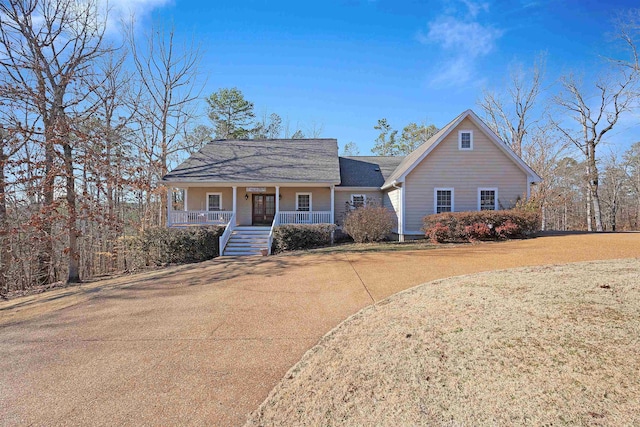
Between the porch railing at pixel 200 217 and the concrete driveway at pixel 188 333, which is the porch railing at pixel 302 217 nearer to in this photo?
the porch railing at pixel 200 217

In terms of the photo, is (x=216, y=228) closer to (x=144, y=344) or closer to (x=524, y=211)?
(x=144, y=344)

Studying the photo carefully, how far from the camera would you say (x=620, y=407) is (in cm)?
231

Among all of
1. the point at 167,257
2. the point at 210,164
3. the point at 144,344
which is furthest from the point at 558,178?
the point at 144,344

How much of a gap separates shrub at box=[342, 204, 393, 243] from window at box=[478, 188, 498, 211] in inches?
185

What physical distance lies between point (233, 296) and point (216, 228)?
23.9 feet

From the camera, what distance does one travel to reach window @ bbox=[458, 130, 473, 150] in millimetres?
15062

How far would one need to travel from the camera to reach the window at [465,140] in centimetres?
1506

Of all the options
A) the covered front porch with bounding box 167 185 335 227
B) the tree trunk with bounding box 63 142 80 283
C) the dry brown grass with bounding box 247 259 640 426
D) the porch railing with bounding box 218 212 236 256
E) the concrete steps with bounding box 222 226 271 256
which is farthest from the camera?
the covered front porch with bounding box 167 185 335 227

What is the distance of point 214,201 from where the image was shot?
1797 centimetres

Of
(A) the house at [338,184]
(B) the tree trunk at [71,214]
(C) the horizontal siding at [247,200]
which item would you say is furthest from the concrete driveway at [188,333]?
(C) the horizontal siding at [247,200]

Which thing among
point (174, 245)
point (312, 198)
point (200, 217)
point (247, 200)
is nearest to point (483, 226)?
point (312, 198)

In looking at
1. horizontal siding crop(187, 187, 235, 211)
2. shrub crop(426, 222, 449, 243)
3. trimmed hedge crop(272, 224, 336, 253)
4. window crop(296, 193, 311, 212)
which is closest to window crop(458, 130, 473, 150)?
shrub crop(426, 222, 449, 243)

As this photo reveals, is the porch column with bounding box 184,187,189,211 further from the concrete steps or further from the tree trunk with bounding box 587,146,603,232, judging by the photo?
the tree trunk with bounding box 587,146,603,232

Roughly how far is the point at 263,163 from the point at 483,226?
38.2 feet
